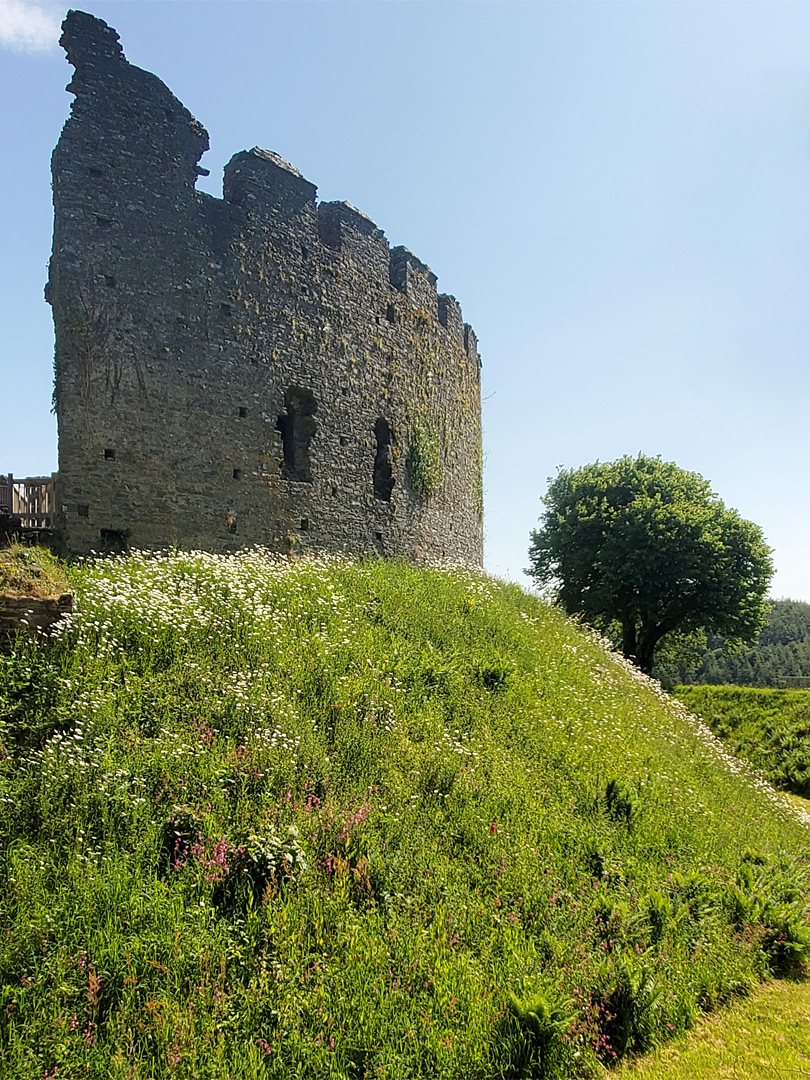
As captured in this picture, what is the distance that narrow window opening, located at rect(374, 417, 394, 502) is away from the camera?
14781 millimetres

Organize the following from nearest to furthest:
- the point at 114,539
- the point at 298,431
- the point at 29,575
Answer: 1. the point at 29,575
2. the point at 114,539
3. the point at 298,431

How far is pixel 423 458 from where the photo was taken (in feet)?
52.0

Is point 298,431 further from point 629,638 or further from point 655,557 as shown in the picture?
point 629,638

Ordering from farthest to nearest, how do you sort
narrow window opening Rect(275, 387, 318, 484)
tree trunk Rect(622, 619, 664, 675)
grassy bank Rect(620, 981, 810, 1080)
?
1. tree trunk Rect(622, 619, 664, 675)
2. narrow window opening Rect(275, 387, 318, 484)
3. grassy bank Rect(620, 981, 810, 1080)

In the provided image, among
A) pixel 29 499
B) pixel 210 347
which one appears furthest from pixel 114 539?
pixel 210 347

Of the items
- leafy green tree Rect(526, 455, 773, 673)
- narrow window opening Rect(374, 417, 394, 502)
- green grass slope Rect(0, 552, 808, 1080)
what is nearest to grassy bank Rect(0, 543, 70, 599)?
green grass slope Rect(0, 552, 808, 1080)

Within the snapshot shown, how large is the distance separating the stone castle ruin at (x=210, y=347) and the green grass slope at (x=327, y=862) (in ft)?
6.87

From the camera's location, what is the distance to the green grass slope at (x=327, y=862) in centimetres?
412

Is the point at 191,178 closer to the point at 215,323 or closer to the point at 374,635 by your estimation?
the point at 215,323

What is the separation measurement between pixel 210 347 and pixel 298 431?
7.53 feet

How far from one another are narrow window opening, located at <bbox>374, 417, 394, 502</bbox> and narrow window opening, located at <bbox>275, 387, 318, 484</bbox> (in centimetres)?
194

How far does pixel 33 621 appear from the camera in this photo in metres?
6.71

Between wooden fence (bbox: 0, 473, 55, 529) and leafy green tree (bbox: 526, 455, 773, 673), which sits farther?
leafy green tree (bbox: 526, 455, 773, 673)

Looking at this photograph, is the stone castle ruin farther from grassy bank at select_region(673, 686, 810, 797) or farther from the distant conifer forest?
the distant conifer forest
